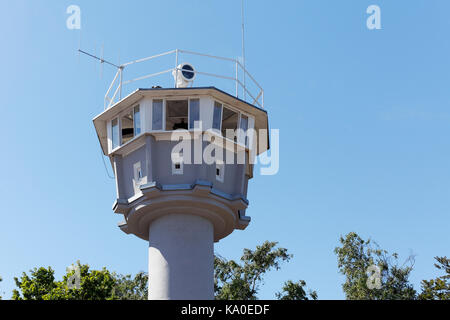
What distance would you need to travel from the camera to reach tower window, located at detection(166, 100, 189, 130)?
26.5 meters

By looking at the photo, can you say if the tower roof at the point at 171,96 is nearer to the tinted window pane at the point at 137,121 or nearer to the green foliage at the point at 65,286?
the tinted window pane at the point at 137,121

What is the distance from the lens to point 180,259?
77.5ft

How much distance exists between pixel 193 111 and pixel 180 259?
247 inches

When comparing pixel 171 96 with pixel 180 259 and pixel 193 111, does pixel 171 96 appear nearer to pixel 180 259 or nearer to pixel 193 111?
pixel 193 111

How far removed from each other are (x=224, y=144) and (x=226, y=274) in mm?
25493

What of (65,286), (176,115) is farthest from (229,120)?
(65,286)

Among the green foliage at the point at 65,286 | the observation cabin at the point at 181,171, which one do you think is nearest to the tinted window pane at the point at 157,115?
the observation cabin at the point at 181,171

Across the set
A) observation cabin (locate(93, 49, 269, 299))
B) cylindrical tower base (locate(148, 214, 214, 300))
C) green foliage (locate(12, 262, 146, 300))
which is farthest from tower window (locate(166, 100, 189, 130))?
green foliage (locate(12, 262, 146, 300))

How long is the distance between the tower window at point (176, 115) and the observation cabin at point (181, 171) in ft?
0.17

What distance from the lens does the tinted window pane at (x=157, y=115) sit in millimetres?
25188

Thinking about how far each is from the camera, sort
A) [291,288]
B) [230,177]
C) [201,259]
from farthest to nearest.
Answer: [291,288]
[230,177]
[201,259]
